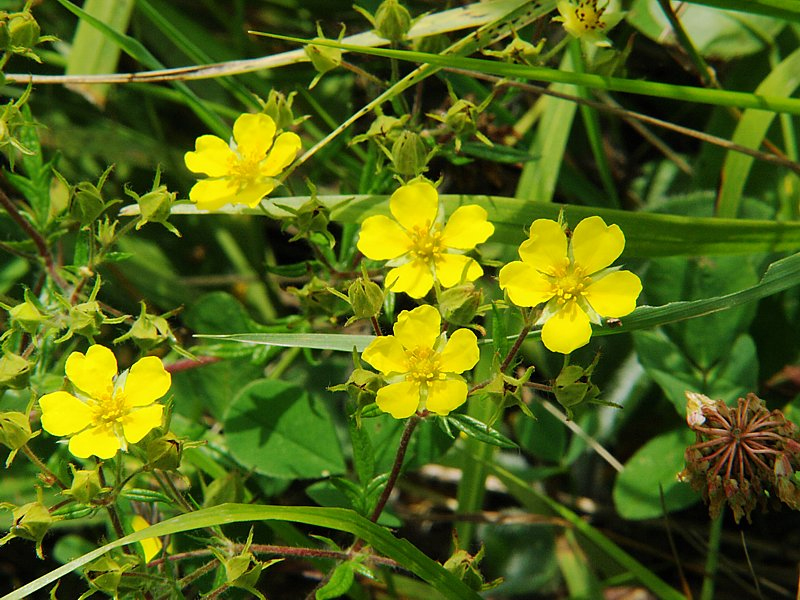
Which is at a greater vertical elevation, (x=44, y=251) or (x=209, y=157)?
(x=209, y=157)

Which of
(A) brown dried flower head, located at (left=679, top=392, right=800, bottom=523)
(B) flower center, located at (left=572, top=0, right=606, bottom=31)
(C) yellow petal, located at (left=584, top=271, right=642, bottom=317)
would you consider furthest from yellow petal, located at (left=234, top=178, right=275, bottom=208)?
(A) brown dried flower head, located at (left=679, top=392, right=800, bottom=523)

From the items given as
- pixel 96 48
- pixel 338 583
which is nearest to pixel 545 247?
pixel 338 583

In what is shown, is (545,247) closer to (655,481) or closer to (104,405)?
(655,481)

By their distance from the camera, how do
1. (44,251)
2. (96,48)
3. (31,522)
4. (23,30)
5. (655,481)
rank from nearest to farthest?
(31,522), (23,30), (44,251), (655,481), (96,48)

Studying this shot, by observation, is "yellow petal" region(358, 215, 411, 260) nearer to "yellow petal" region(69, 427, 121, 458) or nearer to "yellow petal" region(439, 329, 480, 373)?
"yellow petal" region(439, 329, 480, 373)

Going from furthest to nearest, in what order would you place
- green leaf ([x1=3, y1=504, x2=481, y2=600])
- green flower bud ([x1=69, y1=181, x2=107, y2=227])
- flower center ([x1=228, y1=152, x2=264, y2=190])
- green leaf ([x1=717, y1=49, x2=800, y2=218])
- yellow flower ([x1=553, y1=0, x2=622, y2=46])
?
1. green leaf ([x1=717, y1=49, x2=800, y2=218])
2. yellow flower ([x1=553, y1=0, x2=622, y2=46])
3. flower center ([x1=228, y1=152, x2=264, y2=190])
4. green flower bud ([x1=69, y1=181, x2=107, y2=227])
5. green leaf ([x1=3, y1=504, x2=481, y2=600])

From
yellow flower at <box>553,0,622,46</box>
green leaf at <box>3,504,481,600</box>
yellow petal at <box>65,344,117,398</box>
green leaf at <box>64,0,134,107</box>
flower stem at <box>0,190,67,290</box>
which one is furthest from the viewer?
green leaf at <box>64,0,134,107</box>

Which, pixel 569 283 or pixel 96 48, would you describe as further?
pixel 96 48
